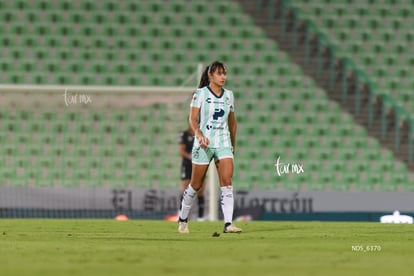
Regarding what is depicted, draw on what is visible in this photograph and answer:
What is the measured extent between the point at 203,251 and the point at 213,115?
2.95m

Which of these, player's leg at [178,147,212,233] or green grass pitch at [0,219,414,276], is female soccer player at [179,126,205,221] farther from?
player's leg at [178,147,212,233]

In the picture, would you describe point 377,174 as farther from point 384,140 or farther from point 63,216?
point 63,216

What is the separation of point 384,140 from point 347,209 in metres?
2.78

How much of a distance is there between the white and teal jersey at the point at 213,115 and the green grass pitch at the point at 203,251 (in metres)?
1.02

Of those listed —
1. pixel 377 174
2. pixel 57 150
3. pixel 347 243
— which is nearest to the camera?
pixel 347 243

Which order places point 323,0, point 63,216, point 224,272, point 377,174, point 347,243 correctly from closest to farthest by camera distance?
point 224,272, point 347,243, point 63,216, point 377,174, point 323,0

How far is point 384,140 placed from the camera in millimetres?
22359

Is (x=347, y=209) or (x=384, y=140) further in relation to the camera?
(x=384, y=140)

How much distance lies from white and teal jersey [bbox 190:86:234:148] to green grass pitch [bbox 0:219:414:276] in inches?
40.1

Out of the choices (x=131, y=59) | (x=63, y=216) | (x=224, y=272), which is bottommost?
(x=63, y=216)

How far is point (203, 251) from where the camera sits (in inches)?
352

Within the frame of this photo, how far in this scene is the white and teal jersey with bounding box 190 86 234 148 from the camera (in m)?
11.6

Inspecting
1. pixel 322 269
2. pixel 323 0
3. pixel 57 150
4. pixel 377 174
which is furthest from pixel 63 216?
pixel 322 269

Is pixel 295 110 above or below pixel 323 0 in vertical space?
below
